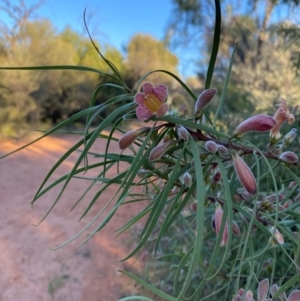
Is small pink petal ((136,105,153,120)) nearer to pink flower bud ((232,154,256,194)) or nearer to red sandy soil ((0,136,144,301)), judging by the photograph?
pink flower bud ((232,154,256,194))

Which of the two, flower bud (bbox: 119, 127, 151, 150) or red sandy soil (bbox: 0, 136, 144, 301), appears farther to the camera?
red sandy soil (bbox: 0, 136, 144, 301)

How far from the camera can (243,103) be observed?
290cm

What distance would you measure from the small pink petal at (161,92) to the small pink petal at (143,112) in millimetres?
19

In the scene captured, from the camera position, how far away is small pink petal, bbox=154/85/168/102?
1.04ft

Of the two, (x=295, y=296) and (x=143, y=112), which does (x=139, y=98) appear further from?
(x=295, y=296)

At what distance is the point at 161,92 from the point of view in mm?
317

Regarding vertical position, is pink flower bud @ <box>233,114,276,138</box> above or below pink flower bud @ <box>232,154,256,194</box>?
above

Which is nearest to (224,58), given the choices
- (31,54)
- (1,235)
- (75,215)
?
(31,54)

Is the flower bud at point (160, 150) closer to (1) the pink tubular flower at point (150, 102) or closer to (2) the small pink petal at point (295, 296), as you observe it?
(1) the pink tubular flower at point (150, 102)

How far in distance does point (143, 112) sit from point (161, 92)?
1.2 inches

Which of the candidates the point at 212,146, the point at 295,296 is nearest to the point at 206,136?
the point at 212,146

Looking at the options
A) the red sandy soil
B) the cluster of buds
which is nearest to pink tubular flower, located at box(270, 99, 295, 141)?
the cluster of buds

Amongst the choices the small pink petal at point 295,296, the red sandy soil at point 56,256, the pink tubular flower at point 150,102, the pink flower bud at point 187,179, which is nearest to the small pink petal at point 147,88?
the pink tubular flower at point 150,102

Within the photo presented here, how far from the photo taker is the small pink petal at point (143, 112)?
1.02ft
